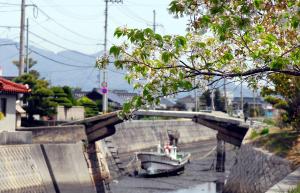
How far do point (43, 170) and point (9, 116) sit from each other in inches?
326

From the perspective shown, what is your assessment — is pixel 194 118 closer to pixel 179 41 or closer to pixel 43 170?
pixel 43 170

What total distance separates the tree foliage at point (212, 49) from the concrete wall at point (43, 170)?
13760mm

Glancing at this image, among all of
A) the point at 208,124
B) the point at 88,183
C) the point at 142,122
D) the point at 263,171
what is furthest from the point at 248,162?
the point at 142,122

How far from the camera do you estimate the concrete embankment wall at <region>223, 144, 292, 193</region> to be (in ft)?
78.2

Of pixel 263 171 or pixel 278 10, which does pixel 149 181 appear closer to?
pixel 263 171

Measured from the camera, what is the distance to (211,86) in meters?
11.6

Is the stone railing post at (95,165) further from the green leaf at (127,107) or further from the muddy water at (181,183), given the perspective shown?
the green leaf at (127,107)

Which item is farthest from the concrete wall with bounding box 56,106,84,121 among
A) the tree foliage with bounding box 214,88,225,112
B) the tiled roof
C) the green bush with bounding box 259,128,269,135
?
the tree foliage with bounding box 214,88,225,112

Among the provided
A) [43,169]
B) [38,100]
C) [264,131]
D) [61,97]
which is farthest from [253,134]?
[61,97]

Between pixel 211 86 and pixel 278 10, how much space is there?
2.13 meters

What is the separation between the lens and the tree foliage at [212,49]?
9.80 m

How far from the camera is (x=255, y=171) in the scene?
27125mm

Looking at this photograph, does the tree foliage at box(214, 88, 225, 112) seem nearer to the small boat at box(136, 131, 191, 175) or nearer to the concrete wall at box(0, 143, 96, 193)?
the small boat at box(136, 131, 191, 175)

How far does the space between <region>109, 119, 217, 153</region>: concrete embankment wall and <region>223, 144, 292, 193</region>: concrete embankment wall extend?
21.7 meters
